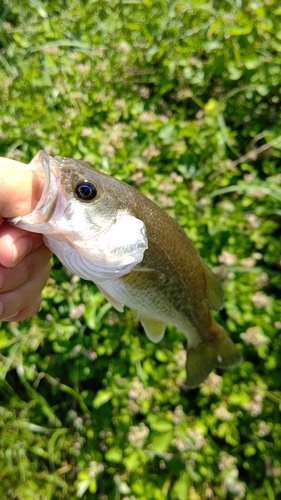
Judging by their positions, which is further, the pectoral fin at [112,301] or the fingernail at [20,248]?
the pectoral fin at [112,301]

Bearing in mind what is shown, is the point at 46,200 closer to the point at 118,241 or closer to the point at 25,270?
the point at 118,241

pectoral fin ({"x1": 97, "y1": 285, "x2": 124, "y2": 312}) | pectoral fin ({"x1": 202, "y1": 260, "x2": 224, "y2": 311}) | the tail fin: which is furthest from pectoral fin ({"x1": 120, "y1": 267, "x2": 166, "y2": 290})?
the tail fin

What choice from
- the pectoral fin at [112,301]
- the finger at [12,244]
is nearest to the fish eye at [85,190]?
the finger at [12,244]

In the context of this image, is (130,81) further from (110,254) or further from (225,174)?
(110,254)

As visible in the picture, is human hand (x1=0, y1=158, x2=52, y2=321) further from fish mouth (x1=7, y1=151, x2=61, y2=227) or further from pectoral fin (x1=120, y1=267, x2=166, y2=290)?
pectoral fin (x1=120, y1=267, x2=166, y2=290)

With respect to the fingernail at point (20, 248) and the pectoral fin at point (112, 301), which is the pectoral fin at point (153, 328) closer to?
the pectoral fin at point (112, 301)

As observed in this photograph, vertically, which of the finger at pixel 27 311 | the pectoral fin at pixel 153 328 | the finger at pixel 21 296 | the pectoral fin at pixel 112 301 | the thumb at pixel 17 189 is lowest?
the finger at pixel 27 311
